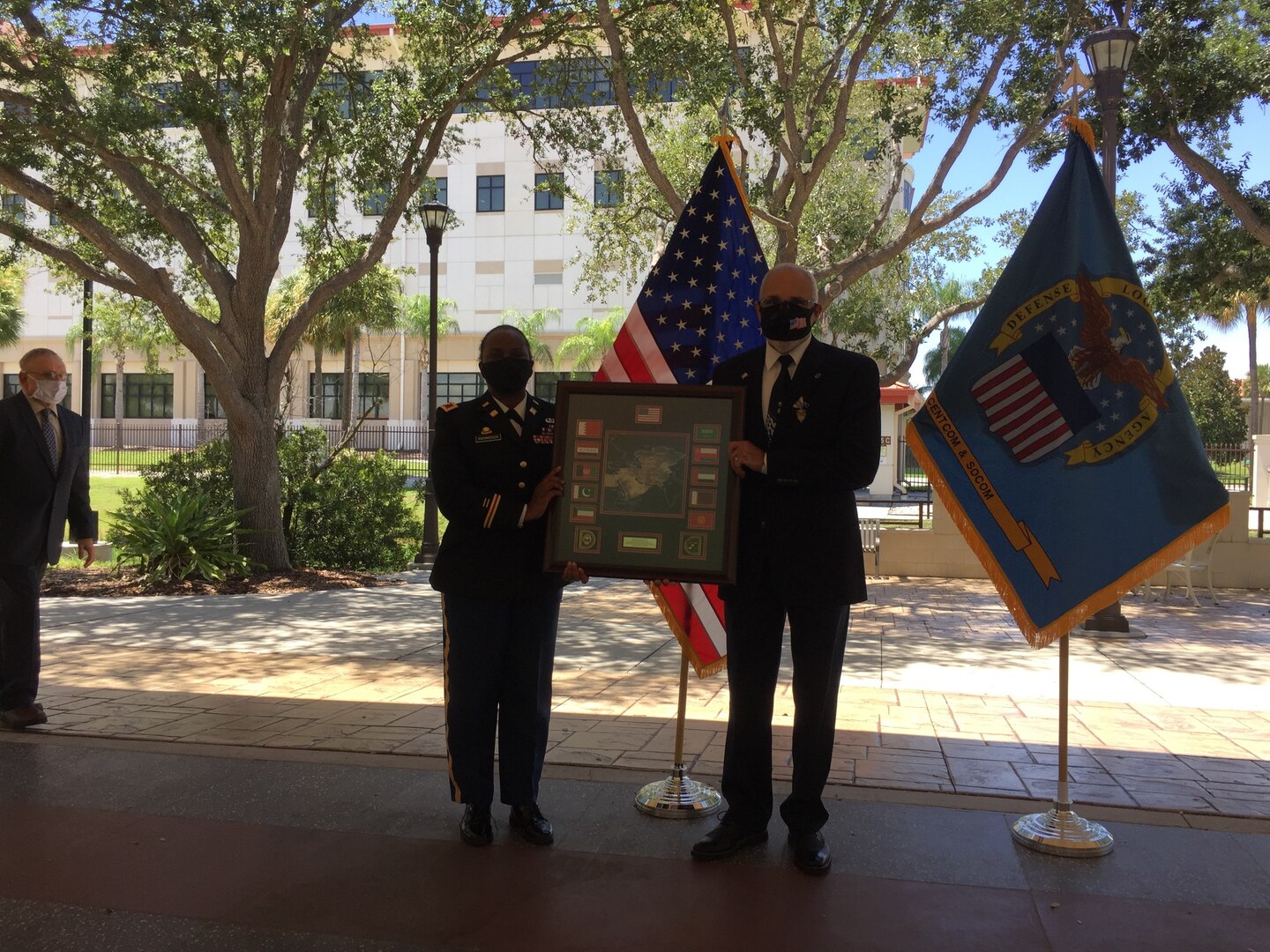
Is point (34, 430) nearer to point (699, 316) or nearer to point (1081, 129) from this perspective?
point (699, 316)

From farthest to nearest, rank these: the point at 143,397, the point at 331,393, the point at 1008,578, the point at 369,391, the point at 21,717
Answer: the point at 143,397 < the point at 331,393 < the point at 369,391 < the point at 21,717 < the point at 1008,578

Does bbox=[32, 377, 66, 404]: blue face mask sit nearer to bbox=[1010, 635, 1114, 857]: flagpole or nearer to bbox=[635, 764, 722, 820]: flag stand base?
bbox=[635, 764, 722, 820]: flag stand base

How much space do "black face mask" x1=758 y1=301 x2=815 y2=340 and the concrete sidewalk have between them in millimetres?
2150

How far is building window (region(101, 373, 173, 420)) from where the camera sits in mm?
60000

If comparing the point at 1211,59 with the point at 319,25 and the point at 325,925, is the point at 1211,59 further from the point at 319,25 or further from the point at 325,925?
the point at 325,925

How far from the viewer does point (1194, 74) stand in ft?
46.9

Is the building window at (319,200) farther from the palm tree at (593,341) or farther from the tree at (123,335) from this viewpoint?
the palm tree at (593,341)

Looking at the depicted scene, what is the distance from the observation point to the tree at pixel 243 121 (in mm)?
11438

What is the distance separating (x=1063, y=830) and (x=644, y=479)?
214 centimetres

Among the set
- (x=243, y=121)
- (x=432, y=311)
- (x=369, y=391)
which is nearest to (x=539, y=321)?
(x=369, y=391)

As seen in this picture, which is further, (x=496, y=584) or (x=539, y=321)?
(x=539, y=321)

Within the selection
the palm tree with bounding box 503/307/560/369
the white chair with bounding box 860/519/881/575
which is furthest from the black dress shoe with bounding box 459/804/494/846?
the palm tree with bounding box 503/307/560/369

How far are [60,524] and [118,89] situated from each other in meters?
7.06

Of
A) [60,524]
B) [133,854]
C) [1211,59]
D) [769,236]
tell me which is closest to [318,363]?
[769,236]
